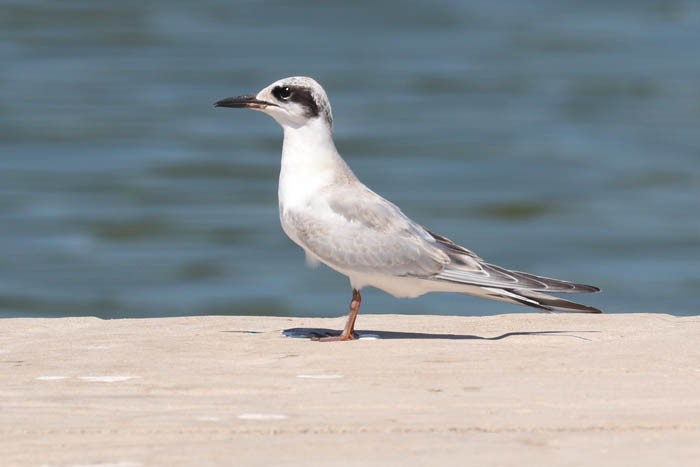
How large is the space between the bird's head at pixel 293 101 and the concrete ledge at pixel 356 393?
82 centimetres

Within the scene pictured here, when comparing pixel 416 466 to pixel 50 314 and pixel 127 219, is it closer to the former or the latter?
pixel 50 314

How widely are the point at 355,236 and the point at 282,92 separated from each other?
2.12 feet

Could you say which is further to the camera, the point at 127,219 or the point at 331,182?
the point at 127,219

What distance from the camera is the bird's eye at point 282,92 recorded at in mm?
5633

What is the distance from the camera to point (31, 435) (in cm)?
364

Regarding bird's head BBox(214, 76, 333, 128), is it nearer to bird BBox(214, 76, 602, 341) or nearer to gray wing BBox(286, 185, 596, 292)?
bird BBox(214, 76, 602, 341)

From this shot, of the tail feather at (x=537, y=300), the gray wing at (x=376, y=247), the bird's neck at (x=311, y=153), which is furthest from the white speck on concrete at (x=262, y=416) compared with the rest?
the bird's neck at (x=311, y=153)

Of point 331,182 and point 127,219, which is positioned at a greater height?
point 331,182

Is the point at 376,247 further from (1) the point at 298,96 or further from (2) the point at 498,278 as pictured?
(1) the point at 298,96

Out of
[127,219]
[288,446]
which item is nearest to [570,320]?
[288,446]

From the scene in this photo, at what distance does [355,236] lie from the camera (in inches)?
214

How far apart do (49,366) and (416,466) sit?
170cm

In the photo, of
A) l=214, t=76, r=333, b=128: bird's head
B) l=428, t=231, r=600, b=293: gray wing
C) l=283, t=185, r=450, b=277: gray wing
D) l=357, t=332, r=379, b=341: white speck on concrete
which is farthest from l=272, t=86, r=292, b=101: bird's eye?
l=357, t=332, r=379, b=341: white speck on concrete

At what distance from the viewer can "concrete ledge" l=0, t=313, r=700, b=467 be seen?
3453mm
